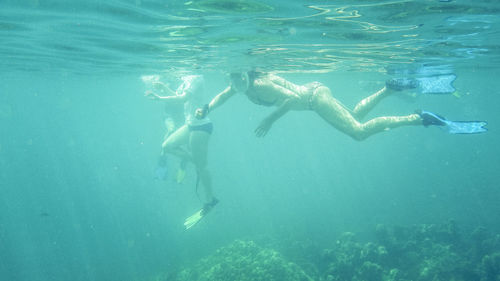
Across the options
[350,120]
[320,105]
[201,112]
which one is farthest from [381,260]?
[201,112]

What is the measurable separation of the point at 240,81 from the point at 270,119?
177 cm

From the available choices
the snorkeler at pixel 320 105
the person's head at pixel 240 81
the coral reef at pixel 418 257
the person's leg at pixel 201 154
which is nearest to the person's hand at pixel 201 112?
the snorkeler at pixel 320 105

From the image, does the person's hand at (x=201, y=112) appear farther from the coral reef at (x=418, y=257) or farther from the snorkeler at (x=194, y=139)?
the coral reef at (x=418, y=257)

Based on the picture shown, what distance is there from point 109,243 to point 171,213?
9.46 m

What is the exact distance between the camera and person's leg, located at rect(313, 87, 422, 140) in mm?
8008

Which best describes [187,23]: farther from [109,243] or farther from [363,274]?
[109,243]

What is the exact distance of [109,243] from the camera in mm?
26297

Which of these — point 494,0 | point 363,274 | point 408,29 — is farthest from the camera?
point 363,274

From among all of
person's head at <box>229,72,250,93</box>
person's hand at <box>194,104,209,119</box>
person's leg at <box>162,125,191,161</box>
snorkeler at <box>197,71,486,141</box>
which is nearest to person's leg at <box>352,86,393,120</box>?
snorkeler at <box>197,71,486,141</box>

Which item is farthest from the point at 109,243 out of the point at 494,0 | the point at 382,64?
the point at 494,0

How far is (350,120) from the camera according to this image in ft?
27.0

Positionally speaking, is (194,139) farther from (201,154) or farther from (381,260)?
(381,260)

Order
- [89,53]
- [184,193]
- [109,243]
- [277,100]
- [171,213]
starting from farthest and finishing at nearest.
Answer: [184,193]
[171,213]
[109,243]
[89,53]
[277,100]

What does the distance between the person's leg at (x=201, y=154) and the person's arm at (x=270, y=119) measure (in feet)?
13.2
